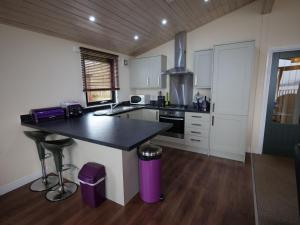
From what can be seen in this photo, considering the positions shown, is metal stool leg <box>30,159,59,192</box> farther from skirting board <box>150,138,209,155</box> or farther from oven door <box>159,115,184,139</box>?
oven door <box>159,115,184,139</box>

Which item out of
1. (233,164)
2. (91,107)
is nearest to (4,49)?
(91,107)

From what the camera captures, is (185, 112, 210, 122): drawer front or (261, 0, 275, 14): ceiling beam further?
(185, 112, 210, 122): drawer front

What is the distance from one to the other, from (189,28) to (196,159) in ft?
9.22

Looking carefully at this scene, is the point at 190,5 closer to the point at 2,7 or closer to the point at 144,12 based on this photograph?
the point at 144,12

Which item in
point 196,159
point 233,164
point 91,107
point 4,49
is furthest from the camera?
point 91,107

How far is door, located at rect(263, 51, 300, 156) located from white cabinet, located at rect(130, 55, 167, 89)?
7.28ft

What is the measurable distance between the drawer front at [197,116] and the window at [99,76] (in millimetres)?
1885

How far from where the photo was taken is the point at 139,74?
4.15m

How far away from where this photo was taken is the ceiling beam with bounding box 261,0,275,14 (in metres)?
2.48

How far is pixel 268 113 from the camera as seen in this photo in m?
3.11

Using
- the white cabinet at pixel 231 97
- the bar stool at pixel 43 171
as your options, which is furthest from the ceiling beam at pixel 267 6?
the bar stool at pixel 43 171

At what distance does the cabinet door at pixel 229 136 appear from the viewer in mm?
2885

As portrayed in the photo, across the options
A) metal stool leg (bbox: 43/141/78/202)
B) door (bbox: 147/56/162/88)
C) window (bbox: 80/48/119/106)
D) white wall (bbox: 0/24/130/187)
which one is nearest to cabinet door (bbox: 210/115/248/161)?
door (bbox: 147/56/162/88)

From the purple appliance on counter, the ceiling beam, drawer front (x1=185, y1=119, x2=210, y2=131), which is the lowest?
drawer front (x1=185, y1=119, x2=210, y2=131)
